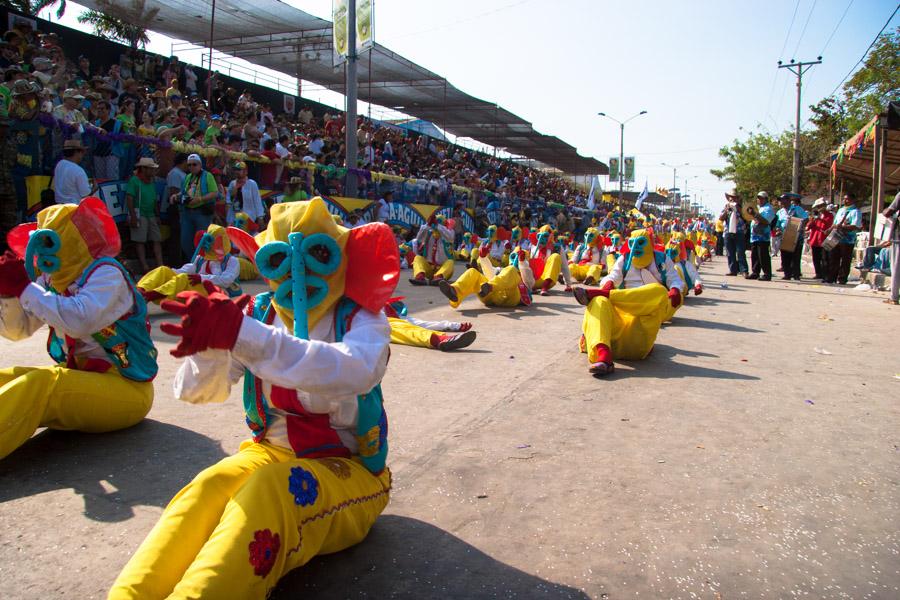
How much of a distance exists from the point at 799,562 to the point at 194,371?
2510 millimetres

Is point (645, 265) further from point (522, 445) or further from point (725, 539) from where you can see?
point (725, 539)

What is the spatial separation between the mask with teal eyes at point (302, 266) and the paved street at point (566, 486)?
1006 millimetres

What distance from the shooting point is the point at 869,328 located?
345 inches

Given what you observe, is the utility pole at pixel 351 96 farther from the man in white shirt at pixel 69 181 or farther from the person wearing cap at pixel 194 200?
the man in white shirt at pixel 69 181

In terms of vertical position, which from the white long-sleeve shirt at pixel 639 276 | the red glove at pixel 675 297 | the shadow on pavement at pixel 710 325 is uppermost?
the white long-sleeve shirt at pixel 639 276

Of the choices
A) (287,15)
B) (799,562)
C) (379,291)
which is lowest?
(799,562)

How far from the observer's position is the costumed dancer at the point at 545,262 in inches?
480

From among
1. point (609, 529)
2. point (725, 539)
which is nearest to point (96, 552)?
point (609, 529)

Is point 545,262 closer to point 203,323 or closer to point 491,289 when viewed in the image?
point 491,289

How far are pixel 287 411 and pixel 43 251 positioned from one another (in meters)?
2.01

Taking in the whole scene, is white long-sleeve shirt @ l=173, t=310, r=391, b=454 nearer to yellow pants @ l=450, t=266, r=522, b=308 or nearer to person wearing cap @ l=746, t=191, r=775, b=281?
yellow pants @ l=450, t=266, r=522, b=308

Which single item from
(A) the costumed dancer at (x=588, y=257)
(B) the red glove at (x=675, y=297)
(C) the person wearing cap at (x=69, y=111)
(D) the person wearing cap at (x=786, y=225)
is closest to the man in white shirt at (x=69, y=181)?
(C) the person wearing cap at (x=69, y=111)

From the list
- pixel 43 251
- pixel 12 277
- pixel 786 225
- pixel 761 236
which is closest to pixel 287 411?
pixel 12 277

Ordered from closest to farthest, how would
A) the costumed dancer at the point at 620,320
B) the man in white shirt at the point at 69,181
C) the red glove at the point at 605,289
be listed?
the costumed dancer at the point at 620,320 → the red glove at the point at 605,289 → the man in white shirt at the point at 69,181
